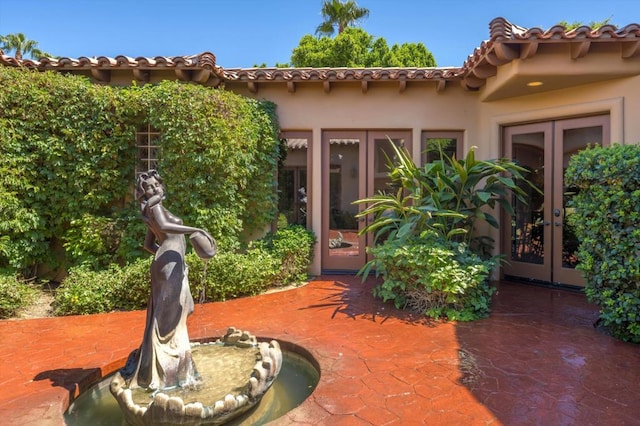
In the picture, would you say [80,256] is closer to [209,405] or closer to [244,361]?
[244,361]

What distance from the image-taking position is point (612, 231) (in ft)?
14.3

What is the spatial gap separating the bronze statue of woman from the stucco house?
4685 mm

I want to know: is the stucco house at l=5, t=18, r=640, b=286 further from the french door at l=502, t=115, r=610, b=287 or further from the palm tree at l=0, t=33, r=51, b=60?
the palm tree at l=0, t=33, r=51, b=60

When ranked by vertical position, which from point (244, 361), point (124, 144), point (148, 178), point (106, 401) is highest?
point (124, 144)

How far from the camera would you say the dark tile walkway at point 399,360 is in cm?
303

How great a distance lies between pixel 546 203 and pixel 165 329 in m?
6.83

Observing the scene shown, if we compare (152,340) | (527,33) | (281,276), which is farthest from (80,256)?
(527,33)

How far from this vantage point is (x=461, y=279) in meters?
5.21

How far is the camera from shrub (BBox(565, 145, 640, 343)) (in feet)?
13.8

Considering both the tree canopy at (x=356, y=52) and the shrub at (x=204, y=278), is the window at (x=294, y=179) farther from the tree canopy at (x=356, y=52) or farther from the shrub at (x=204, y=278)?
the tree canopy at (x=356, y=52)

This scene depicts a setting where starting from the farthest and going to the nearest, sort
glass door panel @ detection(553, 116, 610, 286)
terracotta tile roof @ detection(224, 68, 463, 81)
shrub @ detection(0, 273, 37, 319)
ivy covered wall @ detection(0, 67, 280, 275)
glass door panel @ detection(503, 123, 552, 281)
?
terracotta tile roof @ detection(224, 68, 463, 81) < glass door panel @ detection(503, 123, 552, 281) < glass door panel @ detection(553, 116, 610, 286) < ivy covered wall @ detection(0, 67, 280, 275) < shrub @ detection(0, 273, 37, 319)

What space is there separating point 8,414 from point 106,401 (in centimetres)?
69

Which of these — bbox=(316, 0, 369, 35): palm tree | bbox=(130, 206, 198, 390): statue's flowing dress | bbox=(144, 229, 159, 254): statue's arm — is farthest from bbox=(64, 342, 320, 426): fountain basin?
bbox=(316, 0, 369, 35): palm tree

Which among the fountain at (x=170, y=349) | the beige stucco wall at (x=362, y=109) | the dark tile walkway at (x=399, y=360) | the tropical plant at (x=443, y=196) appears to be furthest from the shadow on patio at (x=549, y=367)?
the beige stucco wall at (x=362, y=109)
